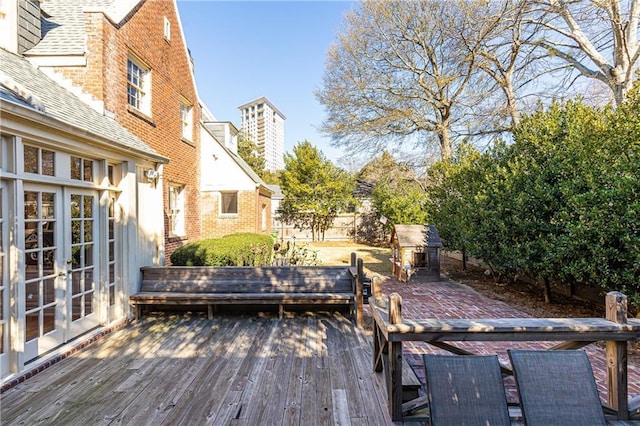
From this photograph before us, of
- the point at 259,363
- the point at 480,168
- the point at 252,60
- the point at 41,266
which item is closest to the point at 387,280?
the point at 480,168

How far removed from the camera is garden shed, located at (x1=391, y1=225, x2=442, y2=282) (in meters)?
8.64

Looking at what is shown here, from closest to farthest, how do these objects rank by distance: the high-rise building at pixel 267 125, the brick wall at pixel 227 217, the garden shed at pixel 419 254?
the garden shed at pixel 419 254 → the brick wall at pixel 227 217 → the high-rise building at pixel 267 125

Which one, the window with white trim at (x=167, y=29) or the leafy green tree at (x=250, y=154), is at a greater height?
the leafy green tree at (x=250, y=154)

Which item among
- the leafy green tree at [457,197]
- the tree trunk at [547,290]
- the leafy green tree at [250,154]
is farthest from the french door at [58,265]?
the leafy green tree at [250,154]

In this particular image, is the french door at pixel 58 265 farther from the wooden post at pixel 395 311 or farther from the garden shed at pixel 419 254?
the garden shed at pixel 419 254

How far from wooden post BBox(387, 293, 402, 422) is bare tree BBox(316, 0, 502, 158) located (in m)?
12.1

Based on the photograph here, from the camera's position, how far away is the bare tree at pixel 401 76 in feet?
40.7

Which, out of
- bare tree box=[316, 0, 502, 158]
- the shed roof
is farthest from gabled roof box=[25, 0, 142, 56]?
bare tree box=[316, 0, 502, 158]

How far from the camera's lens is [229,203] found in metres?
11.2

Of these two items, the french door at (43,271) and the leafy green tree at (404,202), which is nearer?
the french door at (43,271)

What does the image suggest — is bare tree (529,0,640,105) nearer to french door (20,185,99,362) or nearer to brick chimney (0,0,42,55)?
french door (20,185,99,362)

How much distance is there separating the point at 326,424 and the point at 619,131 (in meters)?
6.10

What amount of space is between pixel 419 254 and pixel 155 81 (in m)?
8.23

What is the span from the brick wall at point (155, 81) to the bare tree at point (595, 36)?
34.4ft
